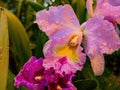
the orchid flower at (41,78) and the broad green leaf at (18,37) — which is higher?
the orchid flower at (41,78)

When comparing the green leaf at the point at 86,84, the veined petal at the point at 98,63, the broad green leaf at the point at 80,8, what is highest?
the veined petal at the point at 98,63

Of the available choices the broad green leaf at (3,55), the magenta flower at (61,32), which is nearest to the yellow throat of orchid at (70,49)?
the magenta flower at (61,32)

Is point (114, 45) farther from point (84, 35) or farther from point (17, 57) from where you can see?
point (17, 57)

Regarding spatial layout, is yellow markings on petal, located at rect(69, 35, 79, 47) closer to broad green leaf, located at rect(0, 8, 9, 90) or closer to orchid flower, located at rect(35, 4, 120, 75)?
orchid flower, located at rect(35, 4, 120, 75)

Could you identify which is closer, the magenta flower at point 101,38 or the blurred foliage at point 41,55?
the magenta flower at point 101,38

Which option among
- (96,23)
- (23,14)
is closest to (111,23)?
(96,23)

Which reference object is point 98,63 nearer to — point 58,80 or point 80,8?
point 58,80

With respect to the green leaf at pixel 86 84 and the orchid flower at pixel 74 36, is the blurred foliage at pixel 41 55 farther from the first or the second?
the orchid flower at pixel 74 36

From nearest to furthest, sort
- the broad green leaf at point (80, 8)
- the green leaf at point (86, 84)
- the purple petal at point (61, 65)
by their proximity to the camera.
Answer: the purple petal at point (61, 65) < the green leaf at point (86, 84) < the broad green leaf at point (80, 8)
